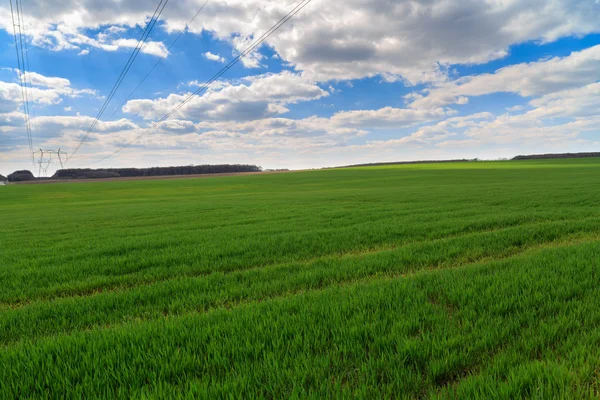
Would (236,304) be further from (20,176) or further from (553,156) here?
(20,176)

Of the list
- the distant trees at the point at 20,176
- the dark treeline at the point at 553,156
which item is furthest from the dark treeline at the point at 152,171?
the dark treeline at the point at 553,156

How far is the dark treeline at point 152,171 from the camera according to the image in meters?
124

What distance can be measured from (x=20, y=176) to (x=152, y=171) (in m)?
63.2

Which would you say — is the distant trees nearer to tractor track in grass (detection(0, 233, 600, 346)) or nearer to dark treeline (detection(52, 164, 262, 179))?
dark treeline (detection(52, 164, 262, 179))

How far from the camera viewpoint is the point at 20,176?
13675cm

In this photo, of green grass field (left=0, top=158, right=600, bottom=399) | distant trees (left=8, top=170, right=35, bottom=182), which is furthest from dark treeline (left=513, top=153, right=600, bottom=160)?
distant trees (left=8, top=170, right=35, bottom=182)

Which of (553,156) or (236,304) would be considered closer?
(236,304)

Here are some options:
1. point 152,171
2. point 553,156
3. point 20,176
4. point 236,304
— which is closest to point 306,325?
point 236,304

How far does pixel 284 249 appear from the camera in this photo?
28.9 feet

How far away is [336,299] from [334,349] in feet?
4.26

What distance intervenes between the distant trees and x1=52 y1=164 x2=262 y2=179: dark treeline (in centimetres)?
2196

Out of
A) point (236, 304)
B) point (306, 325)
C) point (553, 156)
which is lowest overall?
point (236, 304)

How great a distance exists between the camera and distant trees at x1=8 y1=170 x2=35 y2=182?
134375 millimetres

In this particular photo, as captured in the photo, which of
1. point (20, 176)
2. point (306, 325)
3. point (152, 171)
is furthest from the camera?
point (20, 176)
